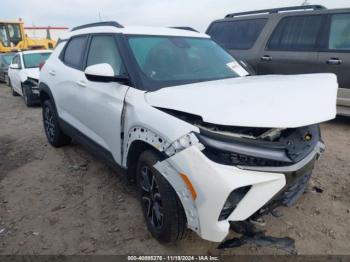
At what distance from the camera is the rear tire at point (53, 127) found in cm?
488

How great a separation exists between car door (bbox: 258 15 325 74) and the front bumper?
4.05m

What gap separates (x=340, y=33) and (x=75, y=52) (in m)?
4.23

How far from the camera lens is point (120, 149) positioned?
307 centimetres

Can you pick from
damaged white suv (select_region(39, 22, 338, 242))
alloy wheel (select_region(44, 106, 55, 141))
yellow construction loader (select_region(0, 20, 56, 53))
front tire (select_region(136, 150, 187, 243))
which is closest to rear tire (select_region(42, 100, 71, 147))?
alloy wheel (select_region(44, 106, 55, 141))

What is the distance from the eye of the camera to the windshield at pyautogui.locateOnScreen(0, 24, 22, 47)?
63.1ft

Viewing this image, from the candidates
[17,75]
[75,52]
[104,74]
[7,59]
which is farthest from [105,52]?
[7,59]

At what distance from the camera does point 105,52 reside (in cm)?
347

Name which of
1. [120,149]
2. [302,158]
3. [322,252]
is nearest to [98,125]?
[120,149]

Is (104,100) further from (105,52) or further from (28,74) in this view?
(28,74)

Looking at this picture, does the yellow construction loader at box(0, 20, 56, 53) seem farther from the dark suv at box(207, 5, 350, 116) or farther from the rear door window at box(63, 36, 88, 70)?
the rear door window at box(63, 36, 88, 70)

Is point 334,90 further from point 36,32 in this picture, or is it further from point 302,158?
point 36,32

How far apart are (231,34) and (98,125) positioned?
451 centimetres

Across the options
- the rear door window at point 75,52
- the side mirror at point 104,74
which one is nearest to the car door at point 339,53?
the rear door window at point 75,52

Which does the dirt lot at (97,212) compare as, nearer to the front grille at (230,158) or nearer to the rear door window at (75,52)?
the front grille at (230,158)
